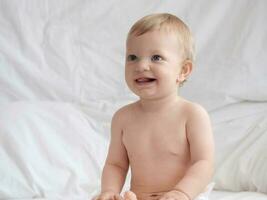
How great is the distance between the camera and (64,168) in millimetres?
1645

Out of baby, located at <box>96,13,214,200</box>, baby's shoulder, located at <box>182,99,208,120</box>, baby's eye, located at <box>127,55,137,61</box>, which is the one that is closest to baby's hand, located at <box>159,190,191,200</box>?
baby, located at <box>96,13,214,200</box>

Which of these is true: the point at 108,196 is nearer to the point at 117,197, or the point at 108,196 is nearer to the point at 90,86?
the point at 117,197

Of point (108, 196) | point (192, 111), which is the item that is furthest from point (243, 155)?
point (108, 196)

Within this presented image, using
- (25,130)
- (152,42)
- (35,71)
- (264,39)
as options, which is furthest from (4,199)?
(264,39)

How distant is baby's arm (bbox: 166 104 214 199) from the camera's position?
1.12m

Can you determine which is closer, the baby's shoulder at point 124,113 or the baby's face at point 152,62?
the baby's face at point 152,62

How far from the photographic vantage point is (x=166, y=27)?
1.15 meters

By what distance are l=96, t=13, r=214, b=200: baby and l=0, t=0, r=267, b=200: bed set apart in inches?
16.3

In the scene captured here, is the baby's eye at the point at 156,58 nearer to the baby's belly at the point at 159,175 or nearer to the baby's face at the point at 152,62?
the baby's face at the point at 152,62

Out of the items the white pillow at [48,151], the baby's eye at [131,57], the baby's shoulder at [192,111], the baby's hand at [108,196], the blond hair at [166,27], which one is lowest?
the white pillow at [48,151]

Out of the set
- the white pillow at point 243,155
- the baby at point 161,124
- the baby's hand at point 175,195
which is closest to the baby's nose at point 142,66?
the baby at point 161,124

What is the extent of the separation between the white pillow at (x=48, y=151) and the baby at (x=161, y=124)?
0.41 metres

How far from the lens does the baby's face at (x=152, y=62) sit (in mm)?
1132

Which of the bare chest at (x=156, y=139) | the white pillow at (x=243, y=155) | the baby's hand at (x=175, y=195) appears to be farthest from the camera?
the white pillow at (x=243, y=155)
